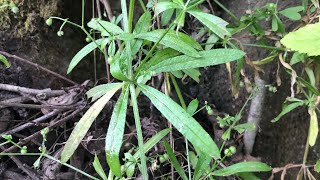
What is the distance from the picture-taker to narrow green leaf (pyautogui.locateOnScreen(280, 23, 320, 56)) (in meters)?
1.00

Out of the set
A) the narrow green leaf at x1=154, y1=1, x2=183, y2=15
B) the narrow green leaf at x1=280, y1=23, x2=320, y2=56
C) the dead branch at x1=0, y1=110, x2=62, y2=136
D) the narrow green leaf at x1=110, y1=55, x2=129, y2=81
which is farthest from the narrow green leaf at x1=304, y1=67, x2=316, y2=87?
the dead branch at x1=0, y1=110, x2=62, y2=136

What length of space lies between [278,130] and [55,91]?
0.82 metres

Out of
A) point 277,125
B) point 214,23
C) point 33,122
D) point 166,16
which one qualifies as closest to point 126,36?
point 214,23

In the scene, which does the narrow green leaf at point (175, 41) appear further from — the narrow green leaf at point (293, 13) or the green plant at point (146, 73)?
the narrow green leaf at point (293, 13)

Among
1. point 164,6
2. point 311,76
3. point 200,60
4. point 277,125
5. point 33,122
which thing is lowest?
point 277,125

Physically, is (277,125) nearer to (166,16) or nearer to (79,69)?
(166,16)

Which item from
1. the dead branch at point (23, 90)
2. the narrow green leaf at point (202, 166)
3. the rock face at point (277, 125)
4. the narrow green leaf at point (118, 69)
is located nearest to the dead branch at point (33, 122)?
the dead branch at point (23, 90)

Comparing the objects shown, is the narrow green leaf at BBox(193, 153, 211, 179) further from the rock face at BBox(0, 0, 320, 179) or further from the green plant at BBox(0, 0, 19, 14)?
the green plant at BBox(0, 0, 19, 14)

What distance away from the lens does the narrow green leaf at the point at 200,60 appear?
965 millimetres

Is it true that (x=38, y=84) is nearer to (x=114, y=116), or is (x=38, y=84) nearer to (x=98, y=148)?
(x=98, y=148)

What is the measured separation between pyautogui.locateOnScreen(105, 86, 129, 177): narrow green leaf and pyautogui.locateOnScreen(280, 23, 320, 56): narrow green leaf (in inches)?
17.4

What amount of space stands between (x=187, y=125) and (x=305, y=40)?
380mm

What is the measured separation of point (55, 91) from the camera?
1.30m

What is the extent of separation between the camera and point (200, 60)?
3.21 feet
